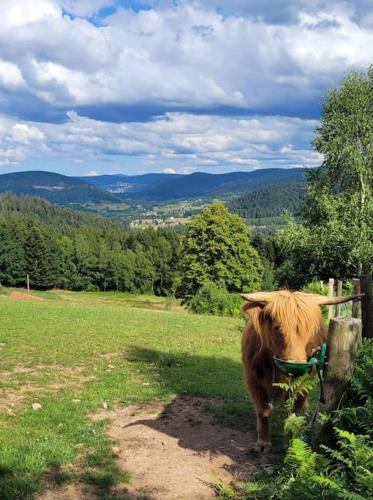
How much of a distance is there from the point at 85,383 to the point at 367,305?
708cm

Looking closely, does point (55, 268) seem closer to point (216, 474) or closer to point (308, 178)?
point (308, 178)

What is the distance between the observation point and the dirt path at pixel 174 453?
20.4 feet

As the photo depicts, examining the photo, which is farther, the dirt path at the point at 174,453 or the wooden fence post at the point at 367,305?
the wooden fence post at the point at 367,305

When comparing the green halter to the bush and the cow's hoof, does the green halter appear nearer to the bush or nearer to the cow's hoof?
the cow's hoof

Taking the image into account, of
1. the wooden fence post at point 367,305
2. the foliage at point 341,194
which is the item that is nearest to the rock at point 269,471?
the wooden fence post at point 367,305

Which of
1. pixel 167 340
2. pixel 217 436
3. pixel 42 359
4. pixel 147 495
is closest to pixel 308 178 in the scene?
pixel 167 340

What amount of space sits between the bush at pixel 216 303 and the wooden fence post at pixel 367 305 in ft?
80.4

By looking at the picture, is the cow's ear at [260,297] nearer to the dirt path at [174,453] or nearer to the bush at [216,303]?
the dirt path at [174,453]

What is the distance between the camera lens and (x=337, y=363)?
494 cm

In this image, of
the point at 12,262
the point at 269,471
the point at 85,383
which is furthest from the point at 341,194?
the point at 12,262

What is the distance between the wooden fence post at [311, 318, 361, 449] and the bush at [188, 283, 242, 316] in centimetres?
2714

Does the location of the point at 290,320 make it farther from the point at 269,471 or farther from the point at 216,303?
the point at 216,303

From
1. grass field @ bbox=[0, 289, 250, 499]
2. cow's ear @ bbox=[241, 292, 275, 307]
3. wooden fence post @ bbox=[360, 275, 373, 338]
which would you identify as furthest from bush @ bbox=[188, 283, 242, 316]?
cow's ear @ bbox=[241, 292, 275, 307]

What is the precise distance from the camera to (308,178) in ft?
113
